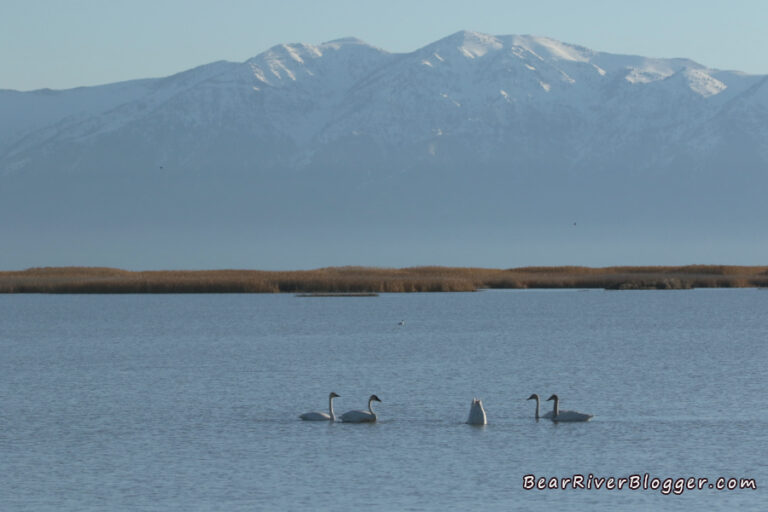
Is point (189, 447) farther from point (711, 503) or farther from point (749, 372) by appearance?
point (749, 372)

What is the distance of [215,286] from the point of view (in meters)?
95.2

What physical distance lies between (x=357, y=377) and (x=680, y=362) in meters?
11.4

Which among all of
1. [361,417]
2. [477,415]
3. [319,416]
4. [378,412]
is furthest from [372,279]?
[477,415]

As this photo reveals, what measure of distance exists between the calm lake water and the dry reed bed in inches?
1252

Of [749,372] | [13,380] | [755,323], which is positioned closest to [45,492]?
[13,380]

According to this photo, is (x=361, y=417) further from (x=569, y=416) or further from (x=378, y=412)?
(x=569, y=416)

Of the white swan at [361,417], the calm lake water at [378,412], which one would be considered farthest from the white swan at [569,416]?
the white swan at [361,417]

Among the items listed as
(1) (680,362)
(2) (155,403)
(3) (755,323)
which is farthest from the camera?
(3) (755,323)

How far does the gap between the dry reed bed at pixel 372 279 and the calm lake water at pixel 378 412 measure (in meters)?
31.8

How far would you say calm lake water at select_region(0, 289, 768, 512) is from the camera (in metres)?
22.2

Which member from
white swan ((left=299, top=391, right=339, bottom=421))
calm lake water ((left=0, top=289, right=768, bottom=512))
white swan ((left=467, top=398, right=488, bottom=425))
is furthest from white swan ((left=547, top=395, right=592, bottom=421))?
white swan ((left=299, top=391, right=339, bottom=421))

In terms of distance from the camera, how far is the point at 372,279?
101m

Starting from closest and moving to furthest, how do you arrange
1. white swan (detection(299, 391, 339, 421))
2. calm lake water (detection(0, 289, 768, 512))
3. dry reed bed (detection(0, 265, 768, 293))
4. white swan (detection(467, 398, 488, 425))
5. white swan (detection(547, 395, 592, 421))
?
calm lake water (detection(0, 289, 768, 512))
white swan (detection(467, 398, 488, 425))
white swan (detection(547, 395, 592, 421))
white swan (detection(299, 391, 339, 421))
dry reed bed (detection(0, 265, 768, 293))

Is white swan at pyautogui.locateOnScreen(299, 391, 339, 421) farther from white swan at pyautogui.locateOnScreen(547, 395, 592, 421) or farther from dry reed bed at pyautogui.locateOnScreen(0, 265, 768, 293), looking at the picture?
dry reed bed at pyautogui.locateOnScreen(0, 265, 768, 293)
